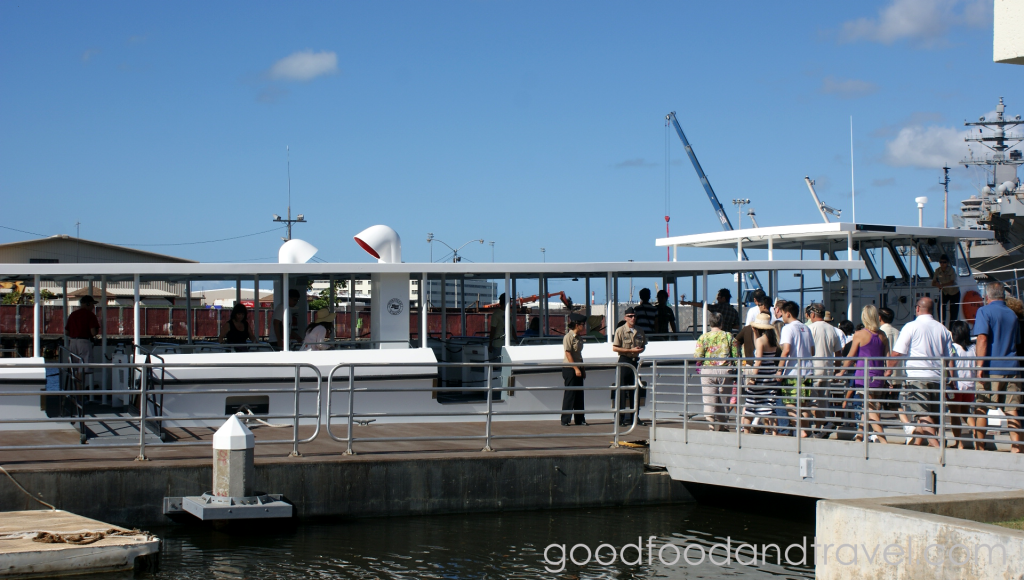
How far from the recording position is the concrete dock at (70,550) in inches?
292

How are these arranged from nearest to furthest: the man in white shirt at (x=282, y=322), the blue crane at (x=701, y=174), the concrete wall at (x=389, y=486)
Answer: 1. the concrete wall at (x=389, y=486)
2. the man in white shirt at (x=282, y=322)
3. the blue crane at (x=701, y=174)

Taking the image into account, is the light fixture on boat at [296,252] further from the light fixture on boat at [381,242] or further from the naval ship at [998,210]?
the naval ship at [998,210]

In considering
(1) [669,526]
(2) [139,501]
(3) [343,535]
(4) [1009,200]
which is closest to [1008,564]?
(1) [669,526]

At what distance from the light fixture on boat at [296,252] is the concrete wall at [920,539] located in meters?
9.60

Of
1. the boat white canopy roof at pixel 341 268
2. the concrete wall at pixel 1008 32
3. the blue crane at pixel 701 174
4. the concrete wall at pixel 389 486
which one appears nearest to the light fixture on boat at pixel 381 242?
the boat white canopy roof at pixel 341 268

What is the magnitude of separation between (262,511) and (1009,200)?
32.6 metres

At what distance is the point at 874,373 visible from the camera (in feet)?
31.9

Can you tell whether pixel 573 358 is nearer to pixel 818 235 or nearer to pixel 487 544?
pixel 487 544

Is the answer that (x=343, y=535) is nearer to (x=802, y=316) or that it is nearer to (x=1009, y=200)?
(x=802, y=316)

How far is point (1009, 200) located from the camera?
112 ft

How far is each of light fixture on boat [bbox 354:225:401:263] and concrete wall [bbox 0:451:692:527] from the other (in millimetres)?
4290

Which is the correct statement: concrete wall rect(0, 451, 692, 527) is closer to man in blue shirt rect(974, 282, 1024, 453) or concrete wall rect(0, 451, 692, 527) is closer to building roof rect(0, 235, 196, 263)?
man in blue shirt rect(974, 282, 1024, 453)

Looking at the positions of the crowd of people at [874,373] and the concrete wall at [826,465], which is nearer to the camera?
the concrete wall at [826,465]

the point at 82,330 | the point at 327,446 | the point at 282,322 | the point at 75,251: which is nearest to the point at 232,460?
the point at 327,446
